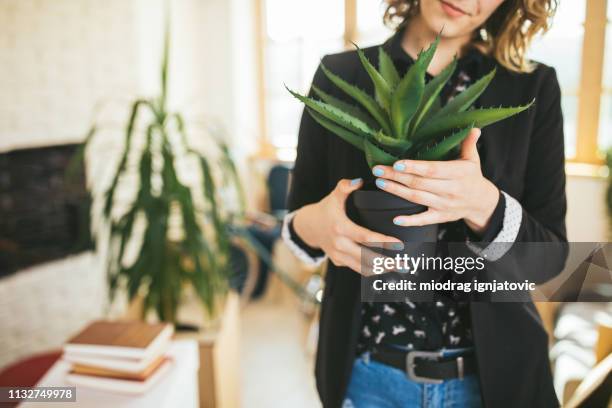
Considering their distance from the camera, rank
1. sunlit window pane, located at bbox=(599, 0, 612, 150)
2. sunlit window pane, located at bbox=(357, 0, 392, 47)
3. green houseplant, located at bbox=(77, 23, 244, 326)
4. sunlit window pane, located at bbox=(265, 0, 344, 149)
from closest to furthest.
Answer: green houseplant, located at bbox=(77, 23, 244, 326) → sunlit window pane, located at bbox=(599, 0, 612, 150) → sunlit window pane, located at bbox=(357, 0, 392, 47) → sunlit window pane, located at bbox=(265, 0, 344, 149)

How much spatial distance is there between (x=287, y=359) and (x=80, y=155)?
180 centimetres

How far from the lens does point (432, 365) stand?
2.51ft

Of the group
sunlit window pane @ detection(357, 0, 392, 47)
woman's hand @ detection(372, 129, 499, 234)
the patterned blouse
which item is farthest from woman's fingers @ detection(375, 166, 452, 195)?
sunlit window pane @ detection(357, 0, 392, 47)

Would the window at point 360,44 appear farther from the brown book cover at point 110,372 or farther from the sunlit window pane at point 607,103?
the brown book cover at point 110,372

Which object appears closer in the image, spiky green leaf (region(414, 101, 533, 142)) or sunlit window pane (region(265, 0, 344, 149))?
spiky green leaf (region(414, 101, 533, 142))

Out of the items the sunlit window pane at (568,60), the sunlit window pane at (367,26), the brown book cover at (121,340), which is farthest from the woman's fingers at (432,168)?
the sunlit window pane at (367,26)

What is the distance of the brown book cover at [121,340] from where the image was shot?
1007 mm

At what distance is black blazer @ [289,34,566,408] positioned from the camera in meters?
0.75

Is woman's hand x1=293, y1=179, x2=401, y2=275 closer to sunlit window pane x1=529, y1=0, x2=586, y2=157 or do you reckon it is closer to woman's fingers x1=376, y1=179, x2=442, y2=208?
woman's fingers x1=376, y1=179, x2=442, y2=208

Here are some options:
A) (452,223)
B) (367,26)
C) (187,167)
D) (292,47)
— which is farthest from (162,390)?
(292,47)

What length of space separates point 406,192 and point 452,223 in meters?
0.24

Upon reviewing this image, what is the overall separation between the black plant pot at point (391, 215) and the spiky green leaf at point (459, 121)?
8 centimetres

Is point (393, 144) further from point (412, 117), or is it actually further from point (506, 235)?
point (506, 235)

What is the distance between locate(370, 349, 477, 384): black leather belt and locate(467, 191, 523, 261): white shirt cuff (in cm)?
21
